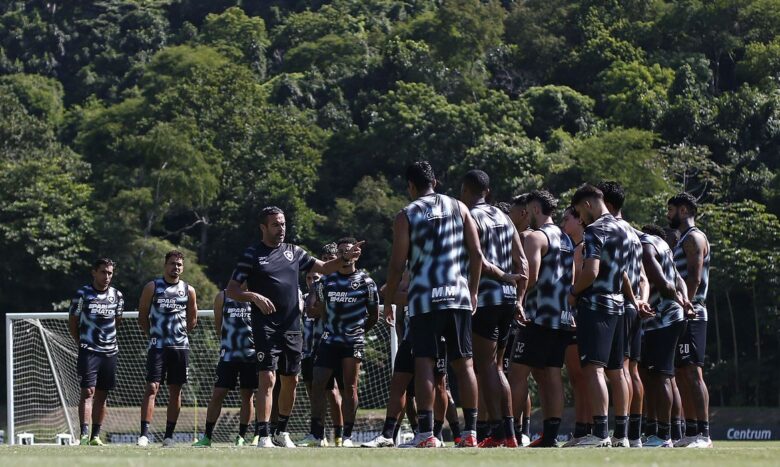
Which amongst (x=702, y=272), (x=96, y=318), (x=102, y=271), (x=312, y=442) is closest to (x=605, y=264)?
(x=702, y=272)

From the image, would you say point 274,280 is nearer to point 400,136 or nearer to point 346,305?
point 346,305

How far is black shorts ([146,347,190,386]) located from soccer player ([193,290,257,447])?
0.78 metres

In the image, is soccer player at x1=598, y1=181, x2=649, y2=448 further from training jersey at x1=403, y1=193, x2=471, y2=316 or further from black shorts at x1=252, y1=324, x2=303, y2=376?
black shorts at x1=252, y1=324, x2=303, y2=376

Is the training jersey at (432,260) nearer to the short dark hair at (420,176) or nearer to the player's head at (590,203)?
the short dark hair at (420,176)

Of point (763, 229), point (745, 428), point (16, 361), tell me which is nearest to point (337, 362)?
point (16, 361)

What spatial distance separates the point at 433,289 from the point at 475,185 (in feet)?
4.37

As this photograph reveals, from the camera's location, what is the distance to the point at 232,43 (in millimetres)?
91062

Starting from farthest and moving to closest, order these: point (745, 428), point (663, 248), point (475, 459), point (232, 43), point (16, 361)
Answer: point (232, 43) < point (745, 428) < point (16, 361) < point (663, 248) < point (475, 459)

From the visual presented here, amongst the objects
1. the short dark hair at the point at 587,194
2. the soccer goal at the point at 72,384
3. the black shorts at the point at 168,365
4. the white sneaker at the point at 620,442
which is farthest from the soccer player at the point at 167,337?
the white sneaker at the point at 620,442

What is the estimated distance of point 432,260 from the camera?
10.6 m

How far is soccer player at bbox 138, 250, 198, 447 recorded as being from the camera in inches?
615

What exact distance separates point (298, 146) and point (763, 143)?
68.3ft

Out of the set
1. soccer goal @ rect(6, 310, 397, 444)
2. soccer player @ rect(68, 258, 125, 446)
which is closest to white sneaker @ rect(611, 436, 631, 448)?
soccer player @ rect(68, 258, 125, 446)

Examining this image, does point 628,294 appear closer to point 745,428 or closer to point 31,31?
point 745,428
